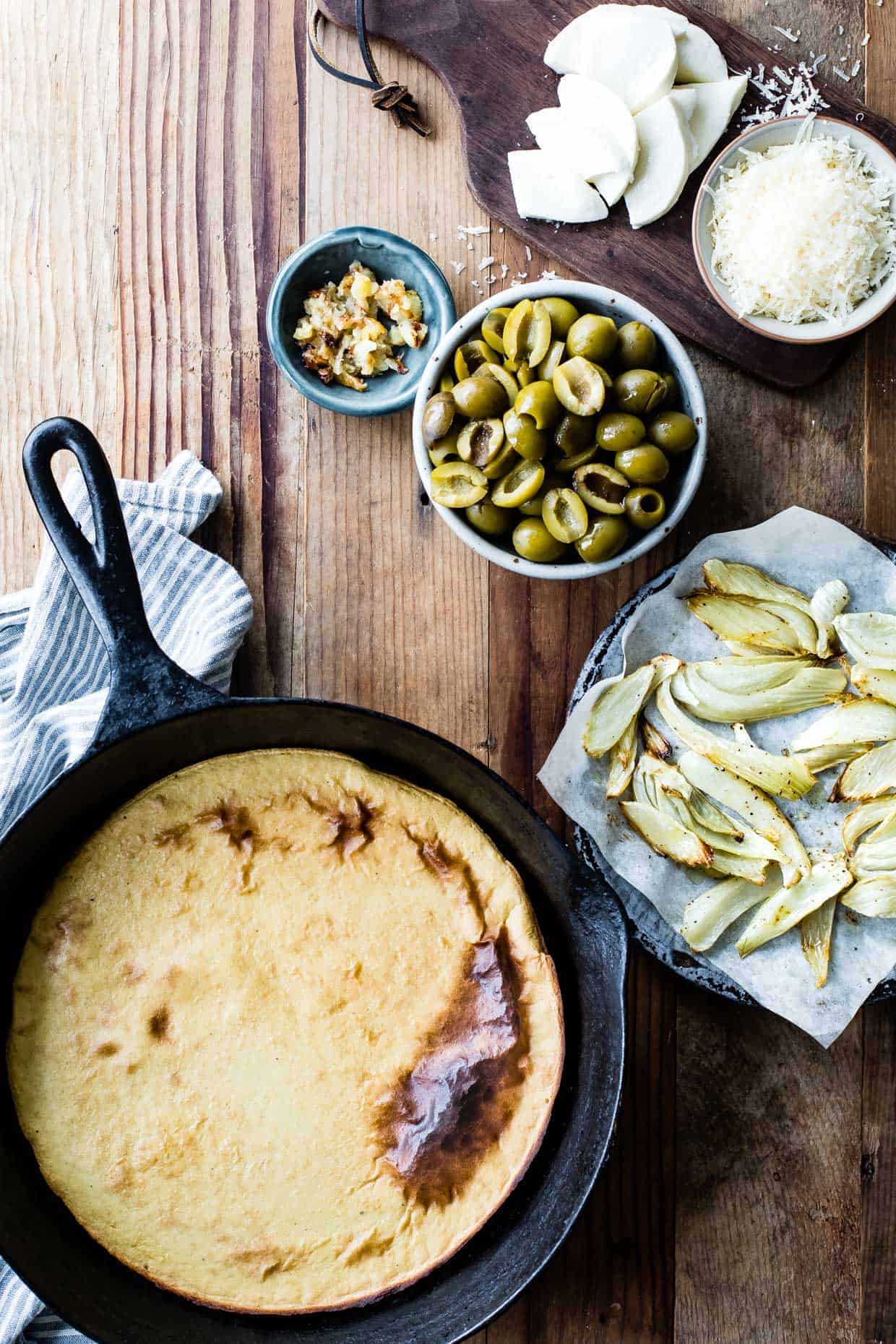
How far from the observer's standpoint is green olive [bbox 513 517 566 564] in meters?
1.59

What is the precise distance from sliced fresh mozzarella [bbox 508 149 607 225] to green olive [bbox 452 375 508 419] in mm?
363

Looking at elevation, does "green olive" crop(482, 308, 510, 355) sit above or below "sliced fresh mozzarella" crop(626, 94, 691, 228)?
below

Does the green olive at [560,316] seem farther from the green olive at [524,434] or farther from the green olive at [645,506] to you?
the green olive at [645,506]

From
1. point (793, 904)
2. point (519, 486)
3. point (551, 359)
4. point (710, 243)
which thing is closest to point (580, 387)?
point (551, 359)

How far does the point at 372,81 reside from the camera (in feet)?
5.76

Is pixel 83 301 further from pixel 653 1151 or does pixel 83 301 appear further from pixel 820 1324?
pixel 820 1324

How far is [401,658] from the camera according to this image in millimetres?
1793

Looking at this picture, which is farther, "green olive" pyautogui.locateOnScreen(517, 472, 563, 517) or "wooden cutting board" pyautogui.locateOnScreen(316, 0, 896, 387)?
"wooden cutting board" pyautogui.locateOnScreen(316, 0, 896, 387)

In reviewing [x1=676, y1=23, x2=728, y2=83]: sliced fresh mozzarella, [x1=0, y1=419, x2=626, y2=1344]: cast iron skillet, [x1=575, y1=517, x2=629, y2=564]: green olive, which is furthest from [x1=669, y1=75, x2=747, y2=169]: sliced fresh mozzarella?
[x1=0, y1=419, x2=626, y2=1344]: cast iron skillet

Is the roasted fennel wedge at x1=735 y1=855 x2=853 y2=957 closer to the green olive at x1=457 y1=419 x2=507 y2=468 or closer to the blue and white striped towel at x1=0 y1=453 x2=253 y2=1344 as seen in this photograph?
the green olive at x1=457 y1=419 x2=507 y2=468

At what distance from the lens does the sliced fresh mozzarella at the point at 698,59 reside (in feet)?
5.61

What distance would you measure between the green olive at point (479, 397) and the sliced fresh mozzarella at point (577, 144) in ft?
1.37

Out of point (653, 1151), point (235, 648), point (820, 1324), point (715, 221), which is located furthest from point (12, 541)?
point (820, 1324)

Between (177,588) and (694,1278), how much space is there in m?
1.44
